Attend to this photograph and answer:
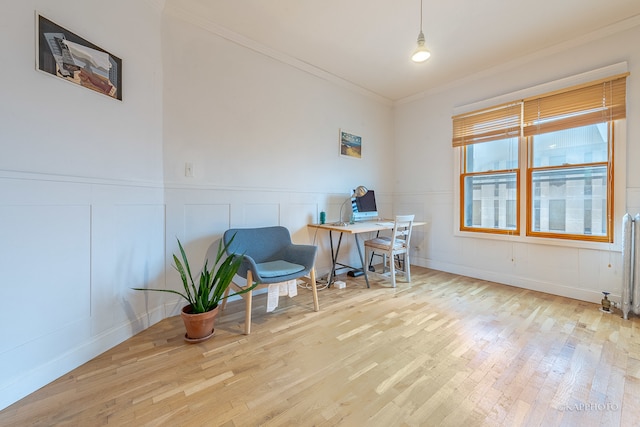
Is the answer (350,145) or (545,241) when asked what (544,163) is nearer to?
(545,241)

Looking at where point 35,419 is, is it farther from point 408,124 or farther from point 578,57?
point 578,57

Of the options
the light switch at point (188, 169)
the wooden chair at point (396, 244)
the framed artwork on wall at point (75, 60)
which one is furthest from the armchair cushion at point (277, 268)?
the framed artwork on wall at point (75, 60)

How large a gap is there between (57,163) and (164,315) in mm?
1441

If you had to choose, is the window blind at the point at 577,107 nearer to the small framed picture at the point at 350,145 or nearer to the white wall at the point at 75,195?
the small framed picture at the point at 350,145

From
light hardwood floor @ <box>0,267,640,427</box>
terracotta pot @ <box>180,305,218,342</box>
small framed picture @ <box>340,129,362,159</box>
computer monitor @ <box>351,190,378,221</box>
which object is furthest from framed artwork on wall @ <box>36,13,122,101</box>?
computer monitor @ <box>351,190,378,221</box>

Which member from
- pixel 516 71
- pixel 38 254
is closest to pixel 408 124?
pixel 516 71

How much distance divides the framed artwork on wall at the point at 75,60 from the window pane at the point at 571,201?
13.8ft

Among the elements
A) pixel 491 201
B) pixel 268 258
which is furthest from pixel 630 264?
pixel 268 258

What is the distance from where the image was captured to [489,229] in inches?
134

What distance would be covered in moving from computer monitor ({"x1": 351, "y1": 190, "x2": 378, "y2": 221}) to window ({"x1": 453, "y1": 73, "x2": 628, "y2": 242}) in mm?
1257

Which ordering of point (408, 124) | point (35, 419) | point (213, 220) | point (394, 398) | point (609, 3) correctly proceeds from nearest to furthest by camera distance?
1. point (35, 419)
2. point (394, 398)
3. point (609, 3)
4. point (213, 220)
5. point (408, 124)

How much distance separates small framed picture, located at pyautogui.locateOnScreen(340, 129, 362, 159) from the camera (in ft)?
12.1

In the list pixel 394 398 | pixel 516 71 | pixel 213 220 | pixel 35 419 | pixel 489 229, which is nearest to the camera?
pixel 35 419

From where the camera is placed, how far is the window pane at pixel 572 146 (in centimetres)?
261
